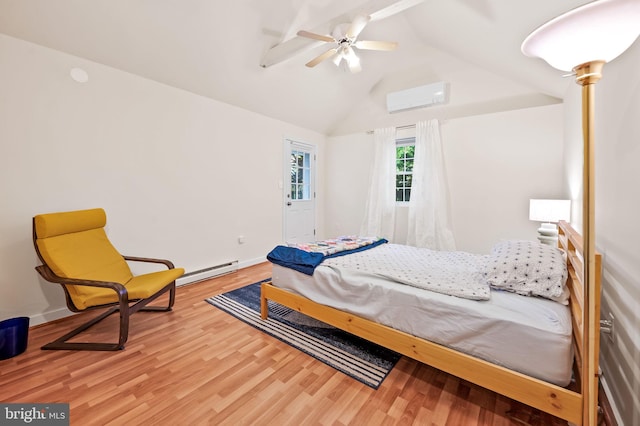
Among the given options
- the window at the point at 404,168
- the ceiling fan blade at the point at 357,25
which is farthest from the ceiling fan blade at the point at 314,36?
the window at the point at 404,168

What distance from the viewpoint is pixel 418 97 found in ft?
13.0

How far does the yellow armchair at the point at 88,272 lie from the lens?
1.91m

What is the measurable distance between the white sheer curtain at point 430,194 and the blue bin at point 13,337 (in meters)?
4.19

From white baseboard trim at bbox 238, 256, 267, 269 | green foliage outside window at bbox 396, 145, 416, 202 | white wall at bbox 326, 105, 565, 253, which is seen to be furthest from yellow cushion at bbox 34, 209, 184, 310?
white wall at bbox 326, 105, 565, 253

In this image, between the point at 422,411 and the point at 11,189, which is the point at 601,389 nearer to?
the point at 422,411

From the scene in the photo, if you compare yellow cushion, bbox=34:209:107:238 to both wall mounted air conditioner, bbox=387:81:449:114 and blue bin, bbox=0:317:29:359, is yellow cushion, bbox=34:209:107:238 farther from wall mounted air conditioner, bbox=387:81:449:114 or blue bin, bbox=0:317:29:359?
wall mounted air conditioner, bbox=387:81:449:114

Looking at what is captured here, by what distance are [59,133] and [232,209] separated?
76.0 inches

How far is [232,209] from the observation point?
12.6ft

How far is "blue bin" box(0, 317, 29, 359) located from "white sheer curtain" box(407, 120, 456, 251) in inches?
165

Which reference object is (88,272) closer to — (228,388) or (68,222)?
(68,222)

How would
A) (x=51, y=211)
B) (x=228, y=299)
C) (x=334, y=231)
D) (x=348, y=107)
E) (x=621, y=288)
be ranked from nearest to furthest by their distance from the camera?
(x=621, y=288), (x=51, y=211), (x=228, y=299), (x=348, y=107), (x=334, y=231)

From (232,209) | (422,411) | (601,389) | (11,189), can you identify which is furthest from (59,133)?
(601,389)

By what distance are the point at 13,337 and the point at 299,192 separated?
378 cm

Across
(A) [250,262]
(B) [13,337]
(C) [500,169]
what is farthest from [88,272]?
(C) [500,169]
